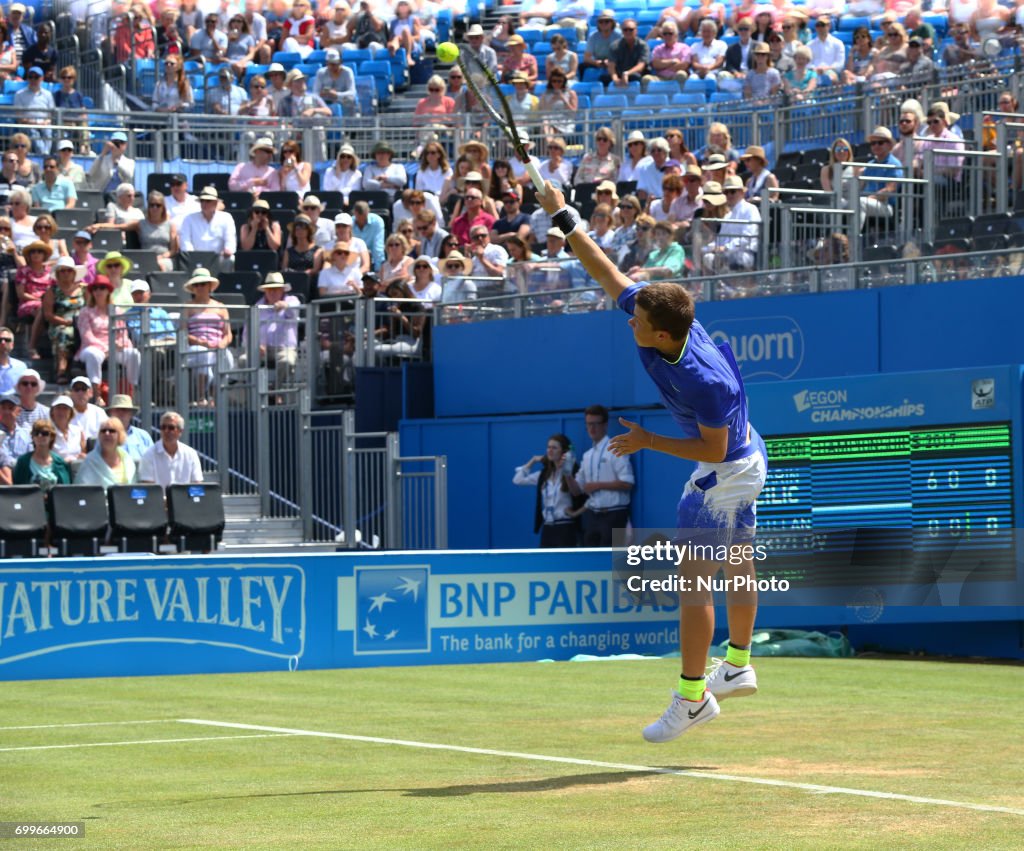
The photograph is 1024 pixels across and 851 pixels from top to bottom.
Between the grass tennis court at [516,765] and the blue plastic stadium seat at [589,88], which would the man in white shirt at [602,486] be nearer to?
the grass tennis court at [516,765]

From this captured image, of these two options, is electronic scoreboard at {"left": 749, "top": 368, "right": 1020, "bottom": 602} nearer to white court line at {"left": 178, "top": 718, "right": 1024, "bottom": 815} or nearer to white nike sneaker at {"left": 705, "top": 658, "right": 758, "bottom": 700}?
white court line at {"left": 178, "top": 718, "right": 1024, "bottom": 815}

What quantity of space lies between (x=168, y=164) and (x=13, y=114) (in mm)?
2174

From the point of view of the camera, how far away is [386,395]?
22.5 metres

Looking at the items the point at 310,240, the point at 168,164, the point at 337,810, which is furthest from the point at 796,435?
the point at 168,164

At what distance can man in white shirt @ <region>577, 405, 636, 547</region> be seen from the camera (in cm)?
1945

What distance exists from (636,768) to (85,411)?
473 inches

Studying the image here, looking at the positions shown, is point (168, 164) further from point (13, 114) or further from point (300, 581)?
point (300, 581)

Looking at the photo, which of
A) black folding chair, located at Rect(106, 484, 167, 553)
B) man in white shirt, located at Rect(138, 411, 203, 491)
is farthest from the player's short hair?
man in white shirt, located at Rect(138, 411, 203, 491)

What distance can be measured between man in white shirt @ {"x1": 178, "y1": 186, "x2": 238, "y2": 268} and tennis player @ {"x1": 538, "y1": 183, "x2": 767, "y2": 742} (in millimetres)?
15291

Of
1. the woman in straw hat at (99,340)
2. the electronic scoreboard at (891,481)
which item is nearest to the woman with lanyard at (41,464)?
the woman in straw hat at (99,340)

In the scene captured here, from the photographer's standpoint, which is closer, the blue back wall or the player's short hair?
the player's short hair

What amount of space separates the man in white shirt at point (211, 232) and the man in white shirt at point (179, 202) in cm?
49

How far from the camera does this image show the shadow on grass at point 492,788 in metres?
8.17

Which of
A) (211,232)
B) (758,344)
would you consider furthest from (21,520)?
(758,344)
